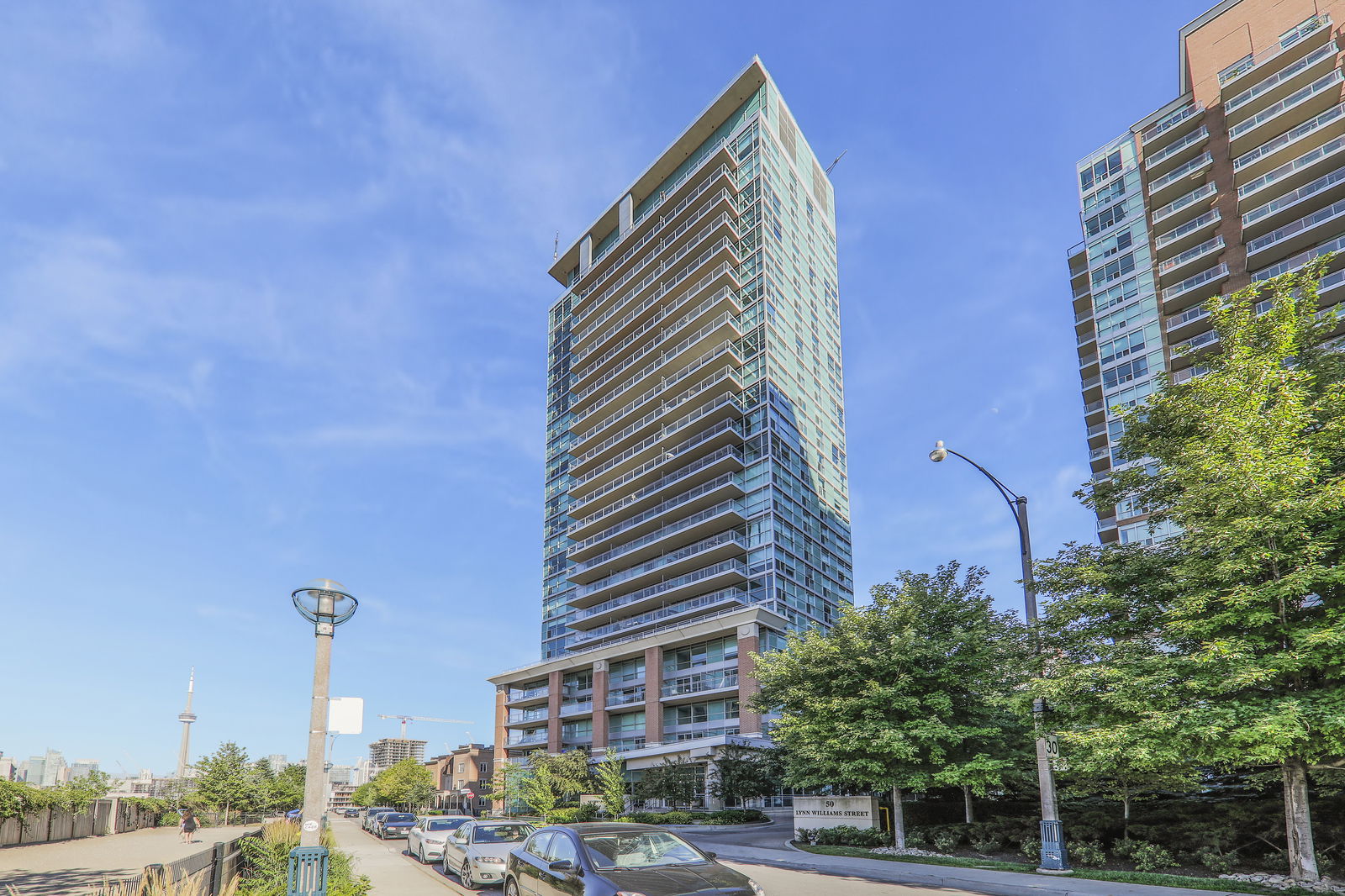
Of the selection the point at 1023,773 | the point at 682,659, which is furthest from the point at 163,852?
the point at 682,659

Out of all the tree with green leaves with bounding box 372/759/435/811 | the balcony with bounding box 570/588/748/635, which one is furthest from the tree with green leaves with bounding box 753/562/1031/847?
the tree with green leaves with bounding box 372/759/435/811

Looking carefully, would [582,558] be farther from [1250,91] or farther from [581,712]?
[1250,91]

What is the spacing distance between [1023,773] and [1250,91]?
5860 cm

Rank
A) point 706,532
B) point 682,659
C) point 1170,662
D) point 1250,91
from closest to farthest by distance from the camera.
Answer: point 1170,662 → point 1250,91 → point 682,659 → point 706,532

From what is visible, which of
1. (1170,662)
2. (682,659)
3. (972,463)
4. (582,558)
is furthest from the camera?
(582,558)

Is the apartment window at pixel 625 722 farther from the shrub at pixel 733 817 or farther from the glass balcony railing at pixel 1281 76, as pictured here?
the glass balcony railing at pixel 1281 76

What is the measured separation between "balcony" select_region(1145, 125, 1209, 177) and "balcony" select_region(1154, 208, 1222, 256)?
16.7 feet

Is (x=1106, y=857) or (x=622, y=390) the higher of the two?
(x=622, y=390)

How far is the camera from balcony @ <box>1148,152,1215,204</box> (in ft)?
201

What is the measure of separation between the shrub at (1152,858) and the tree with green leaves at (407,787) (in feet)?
314

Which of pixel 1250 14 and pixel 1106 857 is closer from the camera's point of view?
pixel 1106 857

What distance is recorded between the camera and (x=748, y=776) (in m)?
43.1

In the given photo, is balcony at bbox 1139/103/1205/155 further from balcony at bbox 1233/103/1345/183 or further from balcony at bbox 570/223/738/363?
balcony at bbox 570/223/738/363

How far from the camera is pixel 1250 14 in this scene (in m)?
61.8
